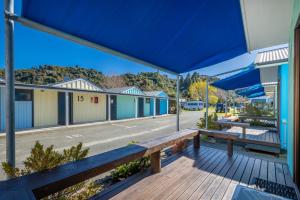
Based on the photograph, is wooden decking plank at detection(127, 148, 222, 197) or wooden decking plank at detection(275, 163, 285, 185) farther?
wooden decking plank at detection(275, 163, 285, 185)

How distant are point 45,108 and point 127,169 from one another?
11.0 meters

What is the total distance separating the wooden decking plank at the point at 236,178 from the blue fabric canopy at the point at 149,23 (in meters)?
2.49

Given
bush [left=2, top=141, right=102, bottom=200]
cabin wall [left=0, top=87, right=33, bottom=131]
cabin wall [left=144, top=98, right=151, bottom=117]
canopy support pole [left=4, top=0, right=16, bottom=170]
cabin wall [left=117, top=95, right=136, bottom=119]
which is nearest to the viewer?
canopy support pole [left=4, top=0, right=16, bottom=170]

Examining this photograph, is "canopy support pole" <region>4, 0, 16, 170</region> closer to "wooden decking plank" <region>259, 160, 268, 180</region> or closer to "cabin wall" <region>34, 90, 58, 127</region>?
"wooden decking plank" <region>259, 160, 268, 180</region>

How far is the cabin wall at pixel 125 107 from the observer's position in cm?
1717

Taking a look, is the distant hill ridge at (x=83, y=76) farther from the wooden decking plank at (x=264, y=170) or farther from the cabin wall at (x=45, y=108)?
the wooden decking plank at (x=264, y=170)

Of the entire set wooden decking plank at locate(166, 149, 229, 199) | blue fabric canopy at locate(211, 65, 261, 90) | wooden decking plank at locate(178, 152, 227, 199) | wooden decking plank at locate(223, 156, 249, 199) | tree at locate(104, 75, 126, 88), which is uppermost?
tree at locate(104, 75, 126, 88)

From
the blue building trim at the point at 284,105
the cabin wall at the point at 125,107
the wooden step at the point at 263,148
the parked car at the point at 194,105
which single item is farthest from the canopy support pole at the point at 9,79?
the parked car at the point at 194,105

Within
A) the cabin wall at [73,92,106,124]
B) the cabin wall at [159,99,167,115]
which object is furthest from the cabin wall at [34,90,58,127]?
the cabin wall at [159,99,167,115]

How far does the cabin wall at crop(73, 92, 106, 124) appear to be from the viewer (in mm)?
13461

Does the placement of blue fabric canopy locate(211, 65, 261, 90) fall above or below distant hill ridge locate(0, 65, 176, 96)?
below

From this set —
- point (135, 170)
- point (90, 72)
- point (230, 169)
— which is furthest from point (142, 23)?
point (90, 72)

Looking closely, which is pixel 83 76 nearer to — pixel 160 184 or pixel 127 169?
pixel 127 169

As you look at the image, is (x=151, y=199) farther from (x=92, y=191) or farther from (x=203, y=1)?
(x=203, y=1)
